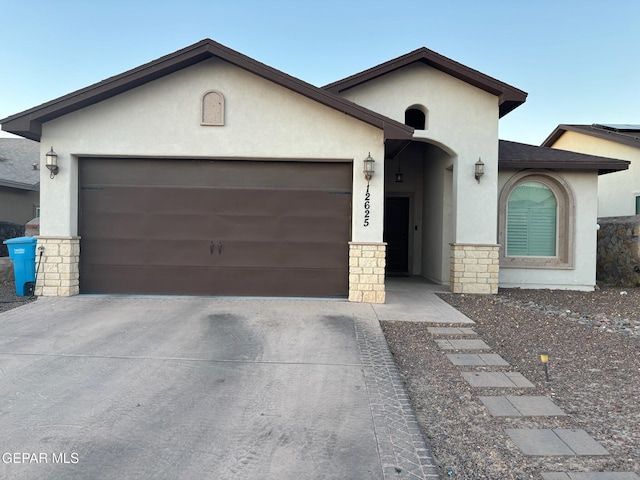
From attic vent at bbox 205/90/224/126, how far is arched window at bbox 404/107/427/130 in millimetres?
4559

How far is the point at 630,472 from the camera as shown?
9.55 feet

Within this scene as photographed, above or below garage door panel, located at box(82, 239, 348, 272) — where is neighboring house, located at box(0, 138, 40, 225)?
above

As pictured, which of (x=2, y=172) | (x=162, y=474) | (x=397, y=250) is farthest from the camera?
(x=2, y=172)

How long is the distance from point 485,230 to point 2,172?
1825cm

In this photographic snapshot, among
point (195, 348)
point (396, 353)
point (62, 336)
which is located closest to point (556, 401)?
point (396, 353)


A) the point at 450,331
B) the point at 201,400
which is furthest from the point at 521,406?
the point at 201,400

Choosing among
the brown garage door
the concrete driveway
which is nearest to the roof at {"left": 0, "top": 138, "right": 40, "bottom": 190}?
the brown garage door

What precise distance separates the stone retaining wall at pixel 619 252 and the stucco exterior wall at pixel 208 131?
857 cm

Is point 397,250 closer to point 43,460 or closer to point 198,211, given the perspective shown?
point 198,211

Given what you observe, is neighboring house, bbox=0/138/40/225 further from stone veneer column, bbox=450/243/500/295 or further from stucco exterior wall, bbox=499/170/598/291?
stucco exterior wall, bbox=499/170/598/291

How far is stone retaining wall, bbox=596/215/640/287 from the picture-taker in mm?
12094

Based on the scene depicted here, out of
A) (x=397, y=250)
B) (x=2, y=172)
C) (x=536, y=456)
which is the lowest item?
→ (x=536, y=456)
